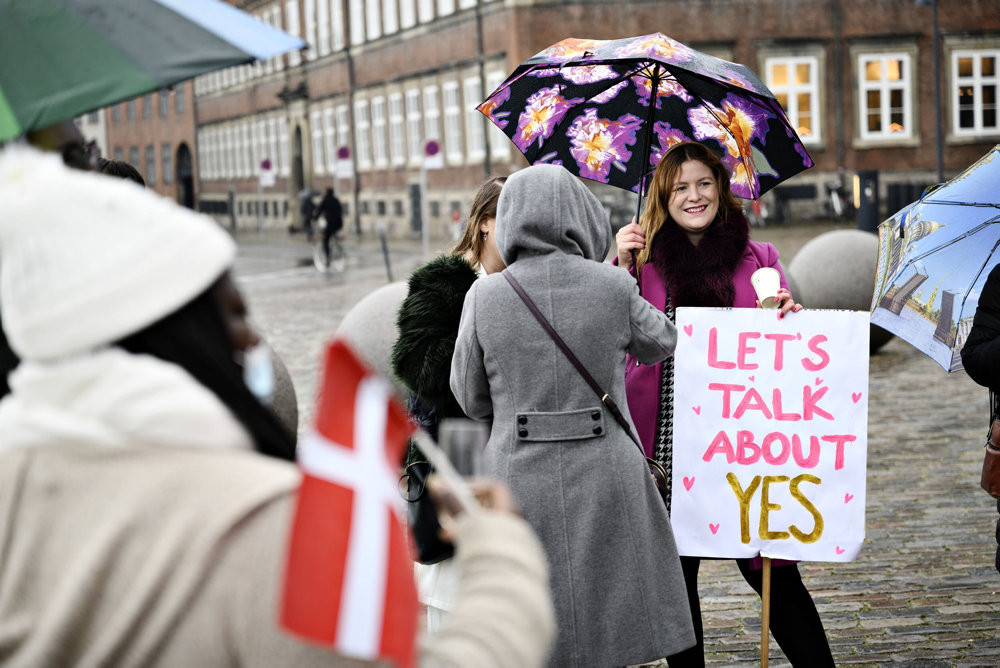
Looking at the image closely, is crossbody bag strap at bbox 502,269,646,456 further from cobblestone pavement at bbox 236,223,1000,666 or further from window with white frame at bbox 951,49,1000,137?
window with white frame at bbox 951,49,1000,137

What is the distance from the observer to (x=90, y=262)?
1553 millimetres

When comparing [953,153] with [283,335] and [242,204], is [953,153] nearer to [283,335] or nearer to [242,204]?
[283,335]

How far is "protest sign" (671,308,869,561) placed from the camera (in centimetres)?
446

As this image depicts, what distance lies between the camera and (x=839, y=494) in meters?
4.46

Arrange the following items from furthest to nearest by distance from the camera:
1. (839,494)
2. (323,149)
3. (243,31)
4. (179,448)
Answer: (323,149) → (839,494) → (243,31) → (179,448)

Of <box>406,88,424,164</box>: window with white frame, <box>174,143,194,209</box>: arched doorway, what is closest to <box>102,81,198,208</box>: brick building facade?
<box>174,143,194,209</box>: arched doorway

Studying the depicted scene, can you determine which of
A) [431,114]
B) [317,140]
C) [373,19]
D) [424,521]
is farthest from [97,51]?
[317,140]

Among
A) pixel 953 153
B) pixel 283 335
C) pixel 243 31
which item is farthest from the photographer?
pixel 953 153

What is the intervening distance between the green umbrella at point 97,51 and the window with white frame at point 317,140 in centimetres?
5093

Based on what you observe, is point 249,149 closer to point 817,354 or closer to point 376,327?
point 376,327

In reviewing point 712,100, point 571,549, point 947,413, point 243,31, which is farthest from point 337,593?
point 947,413

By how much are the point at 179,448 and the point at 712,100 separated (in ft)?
12.4

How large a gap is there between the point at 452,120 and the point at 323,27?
1347cm

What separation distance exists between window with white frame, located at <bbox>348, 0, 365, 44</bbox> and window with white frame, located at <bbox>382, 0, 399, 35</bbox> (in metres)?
2.16
